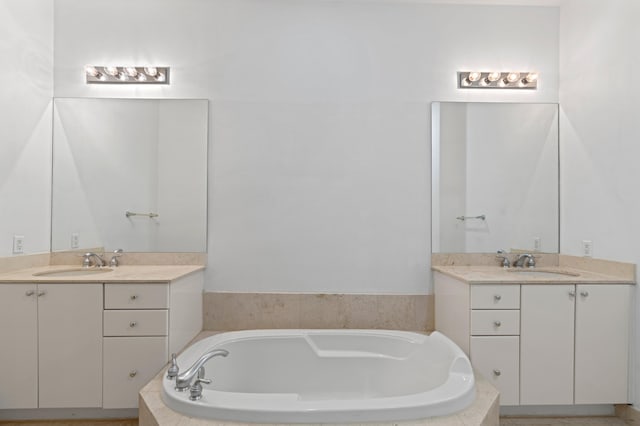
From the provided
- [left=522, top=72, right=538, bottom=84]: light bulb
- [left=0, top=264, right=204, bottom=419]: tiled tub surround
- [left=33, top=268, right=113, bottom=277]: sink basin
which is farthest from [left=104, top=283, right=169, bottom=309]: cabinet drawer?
[left=522, top=72, right=538, bottom=84]: light bulb

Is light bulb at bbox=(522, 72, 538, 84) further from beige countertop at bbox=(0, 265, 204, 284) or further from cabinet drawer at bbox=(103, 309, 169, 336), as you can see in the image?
cabinet drawer at bbox=(103, 309, 169, 336)

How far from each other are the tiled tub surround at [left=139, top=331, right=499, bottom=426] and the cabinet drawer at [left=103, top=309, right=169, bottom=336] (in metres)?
0.40

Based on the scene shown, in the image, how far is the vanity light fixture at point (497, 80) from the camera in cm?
268

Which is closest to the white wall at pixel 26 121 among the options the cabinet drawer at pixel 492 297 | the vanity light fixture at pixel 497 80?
the cabinet drawer at pixel 492 297

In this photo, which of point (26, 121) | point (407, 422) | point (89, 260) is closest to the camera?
point (407, 422)

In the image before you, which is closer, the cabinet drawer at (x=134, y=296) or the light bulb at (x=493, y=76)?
the cabinet drawer at (x=134, y=296)

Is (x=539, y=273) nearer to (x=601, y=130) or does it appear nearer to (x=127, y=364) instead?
(x=601, y=130)

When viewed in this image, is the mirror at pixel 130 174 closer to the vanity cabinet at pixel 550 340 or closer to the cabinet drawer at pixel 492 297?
the cabinet drawer at pixel 492 297

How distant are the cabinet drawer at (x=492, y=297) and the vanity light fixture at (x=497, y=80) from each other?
4.72ft

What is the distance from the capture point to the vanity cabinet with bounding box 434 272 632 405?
6.99 feet

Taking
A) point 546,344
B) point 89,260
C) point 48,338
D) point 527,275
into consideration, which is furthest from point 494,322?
point 89,260

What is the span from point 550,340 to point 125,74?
318cm

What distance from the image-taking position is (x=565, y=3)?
270cm

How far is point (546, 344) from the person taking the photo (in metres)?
2.14
